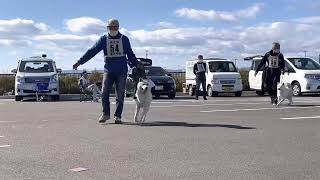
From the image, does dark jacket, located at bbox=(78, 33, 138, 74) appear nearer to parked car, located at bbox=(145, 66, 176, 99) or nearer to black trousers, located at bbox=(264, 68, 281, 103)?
black trousers, located at bbox=(264, 68, 281, 103)

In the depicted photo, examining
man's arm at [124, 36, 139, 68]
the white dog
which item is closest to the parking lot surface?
the white dog

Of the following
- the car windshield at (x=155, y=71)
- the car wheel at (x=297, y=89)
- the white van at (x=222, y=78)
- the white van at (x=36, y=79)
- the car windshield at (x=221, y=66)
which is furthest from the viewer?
the car windshield at (x=221, y=66)

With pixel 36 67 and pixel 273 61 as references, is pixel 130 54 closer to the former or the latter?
pixel 273 61

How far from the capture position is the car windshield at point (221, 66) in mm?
26938

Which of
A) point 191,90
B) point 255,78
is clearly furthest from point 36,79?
point 255,78

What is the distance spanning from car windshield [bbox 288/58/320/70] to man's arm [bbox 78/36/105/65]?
14.8 metres

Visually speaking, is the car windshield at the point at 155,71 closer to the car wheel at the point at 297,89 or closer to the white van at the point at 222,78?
the white van at the point at 222,78

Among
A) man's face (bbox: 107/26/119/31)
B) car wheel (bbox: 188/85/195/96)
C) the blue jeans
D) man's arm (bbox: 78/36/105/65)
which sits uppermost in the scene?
man's face (bbox: 107/26/119/31)

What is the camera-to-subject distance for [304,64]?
25.0 m

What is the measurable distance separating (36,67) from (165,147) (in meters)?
16.7

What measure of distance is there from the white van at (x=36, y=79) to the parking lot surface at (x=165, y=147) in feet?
34.2

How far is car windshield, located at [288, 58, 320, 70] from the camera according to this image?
24.9 m

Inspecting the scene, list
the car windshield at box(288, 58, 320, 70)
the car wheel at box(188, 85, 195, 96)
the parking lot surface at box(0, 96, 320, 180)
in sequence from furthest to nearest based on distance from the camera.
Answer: the car wheel at box(188, 85, 195, 96) < the car windshield at box(288, 58, 320, 70) < the parking lot surface at box(0, 96, 320, 180)

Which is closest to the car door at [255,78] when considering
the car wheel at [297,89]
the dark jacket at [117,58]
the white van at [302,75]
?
the white van at [302,75]
